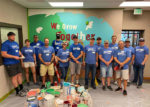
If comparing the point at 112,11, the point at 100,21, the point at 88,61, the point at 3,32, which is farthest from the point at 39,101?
the point at 112,11

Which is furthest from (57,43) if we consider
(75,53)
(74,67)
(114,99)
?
(114,99)

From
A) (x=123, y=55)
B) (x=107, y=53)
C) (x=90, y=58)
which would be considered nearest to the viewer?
(x=123, y=55)

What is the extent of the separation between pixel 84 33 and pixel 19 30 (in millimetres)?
2196

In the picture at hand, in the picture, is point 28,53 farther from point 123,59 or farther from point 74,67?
point 123,59

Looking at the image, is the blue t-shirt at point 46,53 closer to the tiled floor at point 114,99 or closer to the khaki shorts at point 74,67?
the khaki shorts at point 74,67

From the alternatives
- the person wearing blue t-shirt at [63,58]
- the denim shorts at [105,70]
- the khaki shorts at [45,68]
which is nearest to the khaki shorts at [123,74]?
the denim shorts at [105,70]

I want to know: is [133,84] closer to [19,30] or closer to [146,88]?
[146,88]

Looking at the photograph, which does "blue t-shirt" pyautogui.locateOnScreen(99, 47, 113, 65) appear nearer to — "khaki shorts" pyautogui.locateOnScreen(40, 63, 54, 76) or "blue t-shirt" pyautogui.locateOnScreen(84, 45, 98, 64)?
"blue t-shirt" pyautogui.locateOnScreen(84, 45, 98, 64)

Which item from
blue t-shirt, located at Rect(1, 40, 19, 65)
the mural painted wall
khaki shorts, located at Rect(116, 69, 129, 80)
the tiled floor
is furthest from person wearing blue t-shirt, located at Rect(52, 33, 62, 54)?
khaki shorts, located at Rect(116, 69, 129, 80)

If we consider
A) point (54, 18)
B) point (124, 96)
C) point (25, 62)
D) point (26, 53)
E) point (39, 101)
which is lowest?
point (124, 96)

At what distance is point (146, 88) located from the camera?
11.4ft

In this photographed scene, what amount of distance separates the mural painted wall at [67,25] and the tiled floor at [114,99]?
6.26 feet

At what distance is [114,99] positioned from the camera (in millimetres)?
2811

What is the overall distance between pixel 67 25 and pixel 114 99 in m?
2.84
